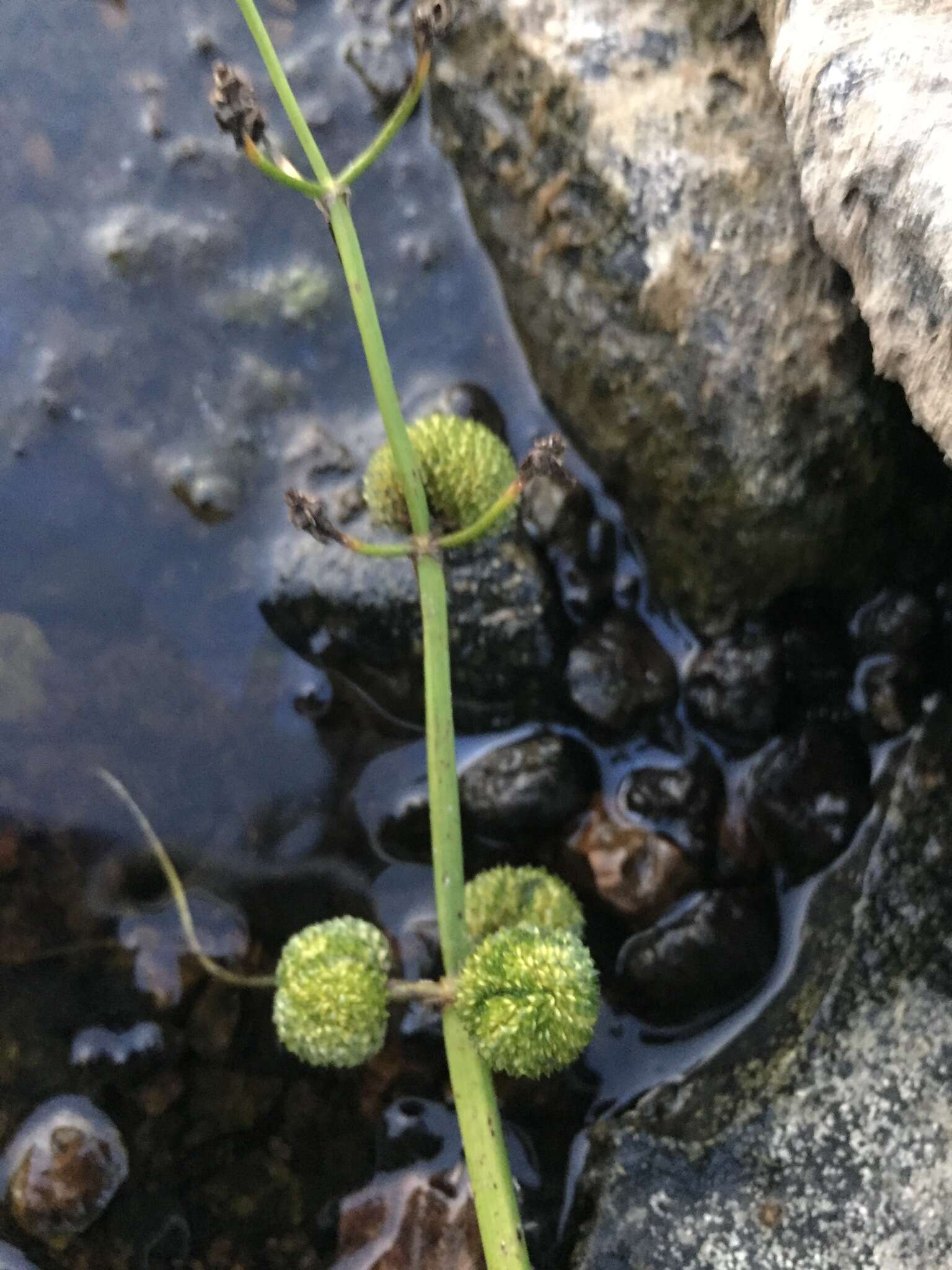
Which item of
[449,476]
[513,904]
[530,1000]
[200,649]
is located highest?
[200,649]

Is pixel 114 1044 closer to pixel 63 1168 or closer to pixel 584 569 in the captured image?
pixel 63 1168

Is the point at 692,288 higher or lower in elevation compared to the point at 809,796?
higher

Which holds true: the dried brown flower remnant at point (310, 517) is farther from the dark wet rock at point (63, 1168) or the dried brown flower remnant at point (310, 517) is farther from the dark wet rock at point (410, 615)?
the dark wet rock at point (63, 1168)

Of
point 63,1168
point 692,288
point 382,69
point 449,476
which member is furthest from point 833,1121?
point 382,69

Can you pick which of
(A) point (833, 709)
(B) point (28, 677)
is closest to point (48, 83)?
(B) point (28, 677)

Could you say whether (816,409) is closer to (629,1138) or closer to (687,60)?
(687,60)

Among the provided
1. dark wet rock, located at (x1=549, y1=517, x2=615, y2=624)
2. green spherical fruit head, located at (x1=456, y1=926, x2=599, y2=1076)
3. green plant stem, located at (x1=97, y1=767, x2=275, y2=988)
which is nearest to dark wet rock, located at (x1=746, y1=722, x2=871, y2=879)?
dark wet rock, located at (x1=549, y1=517, x2=615, y2=624)
